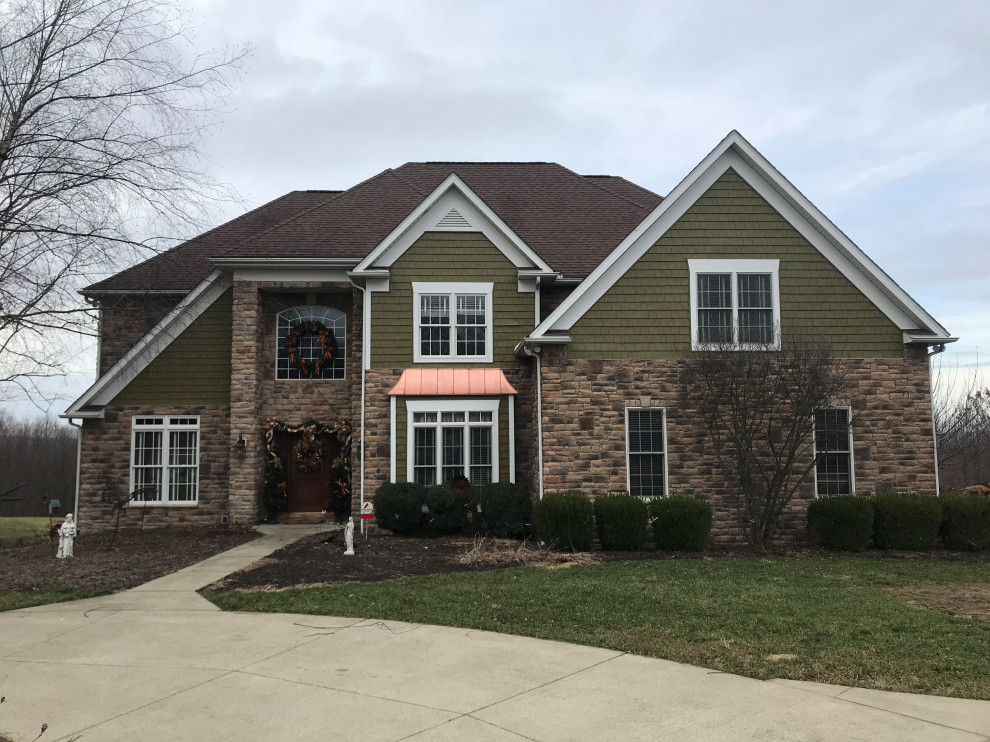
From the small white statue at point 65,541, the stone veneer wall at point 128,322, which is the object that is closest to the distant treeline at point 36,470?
the stone veneer wall at point 128,322

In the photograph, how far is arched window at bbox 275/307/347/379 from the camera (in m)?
17.5

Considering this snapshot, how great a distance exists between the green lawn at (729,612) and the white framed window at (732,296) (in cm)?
463

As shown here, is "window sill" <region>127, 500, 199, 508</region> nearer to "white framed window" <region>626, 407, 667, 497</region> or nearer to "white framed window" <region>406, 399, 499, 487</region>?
"white framed window" <region>406, 399, 499, 487</region>

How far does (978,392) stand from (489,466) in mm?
27718

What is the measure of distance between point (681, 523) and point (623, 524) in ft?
3.16

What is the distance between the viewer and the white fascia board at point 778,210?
46.0 ft

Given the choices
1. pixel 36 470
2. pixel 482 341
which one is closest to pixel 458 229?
pixel 482 341

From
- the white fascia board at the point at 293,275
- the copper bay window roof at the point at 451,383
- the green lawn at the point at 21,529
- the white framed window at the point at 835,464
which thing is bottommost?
the green lawn at the point at 21,529

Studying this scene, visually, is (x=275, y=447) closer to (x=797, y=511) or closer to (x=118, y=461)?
(x=118, y=461)

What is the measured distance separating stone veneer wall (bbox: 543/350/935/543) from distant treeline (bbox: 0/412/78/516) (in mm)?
37618

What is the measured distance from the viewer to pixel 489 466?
15.5 m

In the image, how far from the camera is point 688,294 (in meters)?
14.3

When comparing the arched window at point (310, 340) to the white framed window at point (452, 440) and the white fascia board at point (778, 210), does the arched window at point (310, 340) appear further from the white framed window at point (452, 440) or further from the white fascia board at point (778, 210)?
the white fascia board at point (778, 210)

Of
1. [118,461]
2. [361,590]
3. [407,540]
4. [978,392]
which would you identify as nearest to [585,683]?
[361,590]
